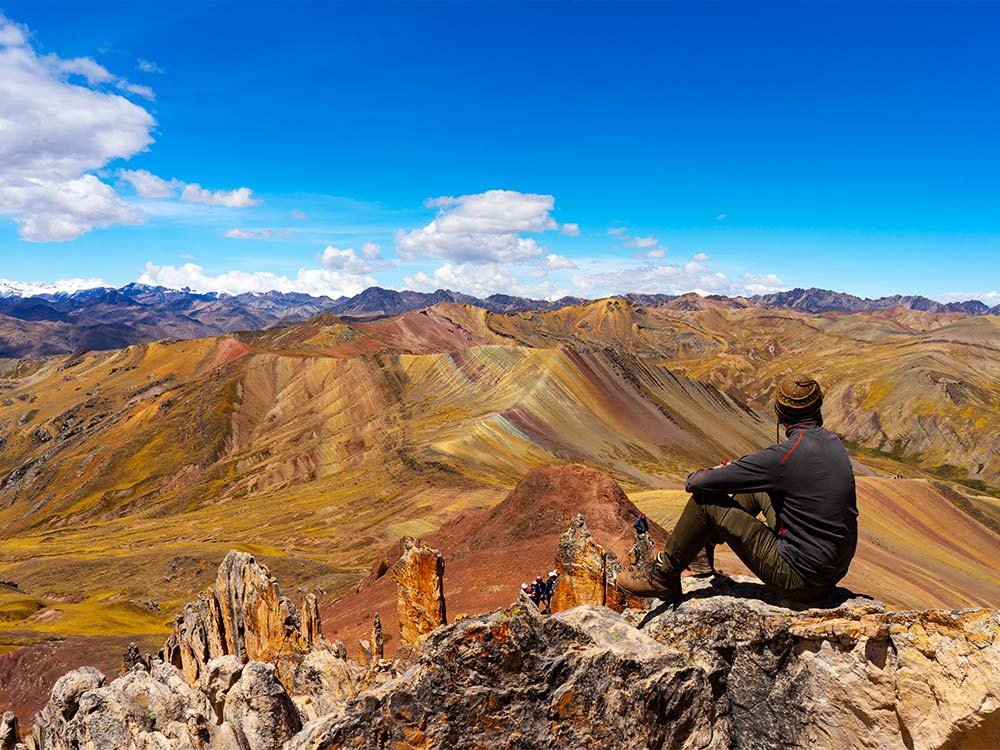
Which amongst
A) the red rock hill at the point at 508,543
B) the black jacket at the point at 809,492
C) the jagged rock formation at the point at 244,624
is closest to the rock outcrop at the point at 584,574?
the red rock hill at the point at 508,543

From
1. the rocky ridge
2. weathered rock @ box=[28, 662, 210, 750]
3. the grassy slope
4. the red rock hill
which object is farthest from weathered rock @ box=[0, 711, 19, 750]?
the grassy slope

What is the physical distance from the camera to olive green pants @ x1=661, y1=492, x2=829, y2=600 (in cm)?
641

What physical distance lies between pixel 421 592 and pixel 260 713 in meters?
13.7

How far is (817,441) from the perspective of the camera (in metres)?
6.27

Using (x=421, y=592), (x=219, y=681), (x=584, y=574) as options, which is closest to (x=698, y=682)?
(x=219, y=681)

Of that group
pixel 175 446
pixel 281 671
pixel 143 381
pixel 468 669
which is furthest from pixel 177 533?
pixel 143 381

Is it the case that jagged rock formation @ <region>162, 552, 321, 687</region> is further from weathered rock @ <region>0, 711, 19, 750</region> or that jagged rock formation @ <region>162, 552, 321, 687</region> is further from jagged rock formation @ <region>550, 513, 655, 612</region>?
jagged rock formation @ <region>550, 513, 655, 612</region>

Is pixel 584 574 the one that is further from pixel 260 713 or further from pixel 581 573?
pixel 260 713

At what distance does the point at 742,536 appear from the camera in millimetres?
6453

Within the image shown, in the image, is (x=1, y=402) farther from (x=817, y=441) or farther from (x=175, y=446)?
(x=817, y=441)

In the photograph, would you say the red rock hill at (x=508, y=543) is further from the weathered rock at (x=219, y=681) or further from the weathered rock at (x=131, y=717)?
the weathered rock at (x=219, y=681)

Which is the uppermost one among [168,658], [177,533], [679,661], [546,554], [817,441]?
[817,441]

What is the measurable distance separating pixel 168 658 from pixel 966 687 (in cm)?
3059

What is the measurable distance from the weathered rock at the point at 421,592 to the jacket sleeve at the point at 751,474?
60.9 ft
